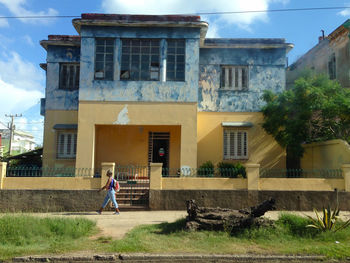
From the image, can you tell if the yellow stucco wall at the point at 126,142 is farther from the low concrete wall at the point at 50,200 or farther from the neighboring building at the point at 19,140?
the neighboring building at the point at 19,140

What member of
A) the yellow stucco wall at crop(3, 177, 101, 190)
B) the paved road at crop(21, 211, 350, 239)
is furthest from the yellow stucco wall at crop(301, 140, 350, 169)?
the yellow stucco wall at crop(3, 177, 101, 190)

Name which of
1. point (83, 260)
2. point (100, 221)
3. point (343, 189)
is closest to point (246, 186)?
point (343, 189)

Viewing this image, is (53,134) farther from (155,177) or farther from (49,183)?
(155,177)

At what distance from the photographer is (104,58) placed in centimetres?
1402

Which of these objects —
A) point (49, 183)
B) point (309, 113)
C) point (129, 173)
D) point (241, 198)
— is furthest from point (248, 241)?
point (309, 113)

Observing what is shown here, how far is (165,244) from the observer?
22.7 ft

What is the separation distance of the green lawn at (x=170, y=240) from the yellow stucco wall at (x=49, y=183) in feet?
10.3

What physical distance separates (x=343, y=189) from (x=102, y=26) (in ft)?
35.9

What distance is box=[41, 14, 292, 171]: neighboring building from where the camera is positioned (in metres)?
13.8

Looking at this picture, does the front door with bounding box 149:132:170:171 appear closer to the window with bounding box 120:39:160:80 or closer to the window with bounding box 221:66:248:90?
the window with bounding box 120:39:160:80

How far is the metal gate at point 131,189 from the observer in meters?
11.5

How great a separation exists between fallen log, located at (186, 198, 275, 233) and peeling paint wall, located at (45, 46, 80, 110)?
32.8 ft

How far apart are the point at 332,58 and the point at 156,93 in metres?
10.8

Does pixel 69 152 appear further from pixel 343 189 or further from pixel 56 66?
pixel 343 189
